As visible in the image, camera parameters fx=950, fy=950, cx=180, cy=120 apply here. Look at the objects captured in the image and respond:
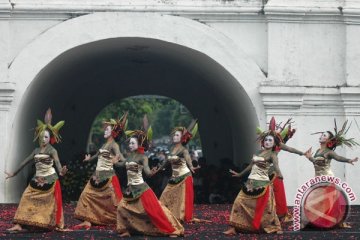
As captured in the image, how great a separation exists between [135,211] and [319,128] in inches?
247

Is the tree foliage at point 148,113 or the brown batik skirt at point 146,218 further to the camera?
the tree foliage at point 148,113

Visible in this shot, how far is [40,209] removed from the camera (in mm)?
13414

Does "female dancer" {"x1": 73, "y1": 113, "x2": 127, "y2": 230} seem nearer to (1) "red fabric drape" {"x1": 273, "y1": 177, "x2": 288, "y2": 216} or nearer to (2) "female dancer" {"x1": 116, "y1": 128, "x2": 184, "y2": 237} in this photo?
(2) "female dancer" {"x1": 116, "y1": 128, "x2": 184, "y2": 237}

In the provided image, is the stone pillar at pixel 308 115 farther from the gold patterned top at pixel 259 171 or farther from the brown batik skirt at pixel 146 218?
the brown batik skirt at pixel 146 218

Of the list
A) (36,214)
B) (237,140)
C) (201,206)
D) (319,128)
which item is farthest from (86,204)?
(237,140)

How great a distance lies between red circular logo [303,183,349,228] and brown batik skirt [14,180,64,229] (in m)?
3.55

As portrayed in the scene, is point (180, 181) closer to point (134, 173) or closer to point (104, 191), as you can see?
point (104, 191)

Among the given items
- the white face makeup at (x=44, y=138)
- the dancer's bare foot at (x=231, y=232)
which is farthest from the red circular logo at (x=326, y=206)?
the white face makeup at (x=44, y=138)

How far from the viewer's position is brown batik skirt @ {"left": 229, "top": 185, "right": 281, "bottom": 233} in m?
13.3

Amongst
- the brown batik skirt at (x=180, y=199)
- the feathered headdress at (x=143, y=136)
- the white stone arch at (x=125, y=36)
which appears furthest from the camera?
the white stone arch at (x=125, y=36)

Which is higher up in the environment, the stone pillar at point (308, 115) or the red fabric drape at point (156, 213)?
the stone pillar at point (308, 115)

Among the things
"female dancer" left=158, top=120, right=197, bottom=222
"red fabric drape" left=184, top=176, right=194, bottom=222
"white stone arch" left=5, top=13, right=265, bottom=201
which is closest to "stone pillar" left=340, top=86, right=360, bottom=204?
"white stone arch" left=5, top=13, right=265, bottom=201

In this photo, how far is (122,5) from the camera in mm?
17938

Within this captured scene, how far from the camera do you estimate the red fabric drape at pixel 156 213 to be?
1292cm
